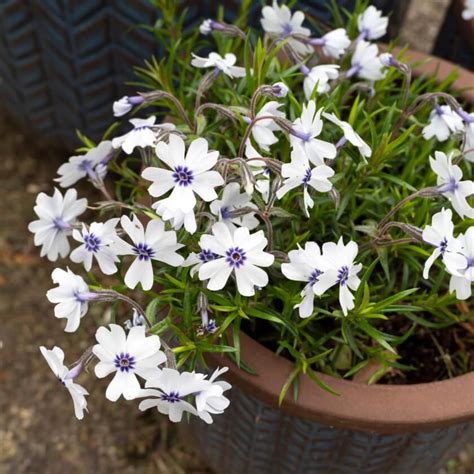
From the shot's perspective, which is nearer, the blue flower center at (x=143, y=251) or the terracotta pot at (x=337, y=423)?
the blue flower center at (x=143, y=251)

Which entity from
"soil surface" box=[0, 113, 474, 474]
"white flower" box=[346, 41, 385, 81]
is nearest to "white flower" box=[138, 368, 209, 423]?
"white flower" box=[346, 41, 385, 81]

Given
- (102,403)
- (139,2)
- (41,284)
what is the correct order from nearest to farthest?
(139,2), (102,403), (41,284)

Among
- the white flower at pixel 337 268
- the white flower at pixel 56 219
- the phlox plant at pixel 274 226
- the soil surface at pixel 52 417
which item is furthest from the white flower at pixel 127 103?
the soil surface at pixel 52 417

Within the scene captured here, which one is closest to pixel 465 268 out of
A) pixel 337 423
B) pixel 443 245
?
pixel 443 245

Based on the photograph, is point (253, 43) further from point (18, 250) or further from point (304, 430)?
point (18, 250)

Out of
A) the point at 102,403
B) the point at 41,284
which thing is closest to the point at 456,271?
the point at 102,403

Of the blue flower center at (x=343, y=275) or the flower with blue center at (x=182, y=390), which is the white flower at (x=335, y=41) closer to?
the blue flower center at (x=343, y=275)
